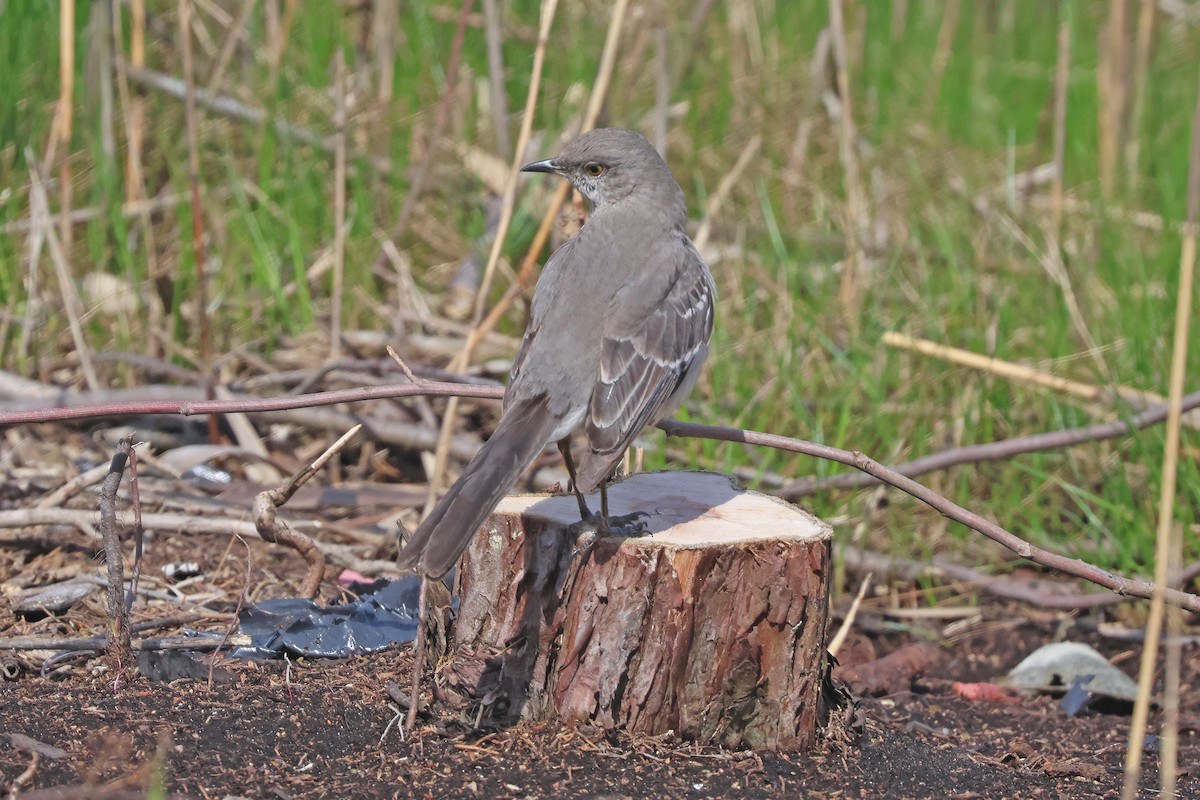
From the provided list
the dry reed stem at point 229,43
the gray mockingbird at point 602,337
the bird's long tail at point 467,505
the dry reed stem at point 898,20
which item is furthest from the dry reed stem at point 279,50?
the dry reed stem at point 898,20

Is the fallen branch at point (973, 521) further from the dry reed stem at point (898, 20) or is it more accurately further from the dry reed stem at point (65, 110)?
the dry reed stem at point (898, 20)

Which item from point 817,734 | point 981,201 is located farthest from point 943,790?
point 981,201

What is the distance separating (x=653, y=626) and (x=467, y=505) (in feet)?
2.16

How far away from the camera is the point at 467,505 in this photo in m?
3.29

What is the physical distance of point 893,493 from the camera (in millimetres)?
5832

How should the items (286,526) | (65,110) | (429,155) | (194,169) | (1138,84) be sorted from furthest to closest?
(1138,84)
(429,155)
(65,110)
(194,169)
(286,526)

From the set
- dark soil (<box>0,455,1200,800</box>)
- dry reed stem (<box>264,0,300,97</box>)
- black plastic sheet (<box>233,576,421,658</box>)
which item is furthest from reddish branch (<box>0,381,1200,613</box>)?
dry reed stem (<box>264,0,300,97</box>)

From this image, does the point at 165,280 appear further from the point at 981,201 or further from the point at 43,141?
the point at 981,201

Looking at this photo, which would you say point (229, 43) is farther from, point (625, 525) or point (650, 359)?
point (625, 525)

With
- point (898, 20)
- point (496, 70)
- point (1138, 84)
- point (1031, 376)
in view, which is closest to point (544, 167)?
point (496, 70)

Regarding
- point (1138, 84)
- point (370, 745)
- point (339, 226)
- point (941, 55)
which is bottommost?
point (370, 745)

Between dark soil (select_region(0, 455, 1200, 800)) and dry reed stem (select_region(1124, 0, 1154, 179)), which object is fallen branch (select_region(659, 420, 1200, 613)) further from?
dry reed stem (select_region(1124, 0, 1154, 179))

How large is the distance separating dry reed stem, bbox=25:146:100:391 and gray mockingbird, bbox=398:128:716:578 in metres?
2.29

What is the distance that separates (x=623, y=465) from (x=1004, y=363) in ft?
6.10
